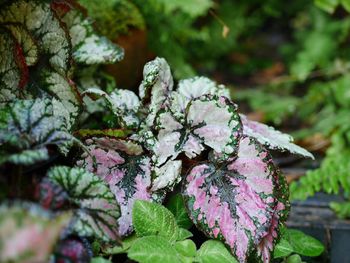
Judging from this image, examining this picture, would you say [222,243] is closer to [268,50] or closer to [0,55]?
[0,55]

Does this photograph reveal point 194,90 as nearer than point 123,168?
No

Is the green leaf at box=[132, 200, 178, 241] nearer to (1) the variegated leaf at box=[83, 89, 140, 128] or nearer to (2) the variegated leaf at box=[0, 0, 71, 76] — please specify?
(1) the variegated leaf at box=[83, 89, 140, 128]

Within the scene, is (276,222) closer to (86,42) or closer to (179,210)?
(179,210)

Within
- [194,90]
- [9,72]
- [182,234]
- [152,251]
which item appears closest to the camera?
[152,251]

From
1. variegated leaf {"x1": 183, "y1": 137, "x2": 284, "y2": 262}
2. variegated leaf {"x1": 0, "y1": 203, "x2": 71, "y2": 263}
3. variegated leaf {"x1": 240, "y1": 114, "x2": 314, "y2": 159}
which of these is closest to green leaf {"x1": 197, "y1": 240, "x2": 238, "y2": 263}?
variegated leaf {"x1": 183, "y1": 137, "x2": 284, "y2": 262}

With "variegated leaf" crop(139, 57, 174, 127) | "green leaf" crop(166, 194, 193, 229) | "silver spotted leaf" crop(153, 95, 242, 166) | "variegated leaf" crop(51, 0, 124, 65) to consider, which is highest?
"variegated leaf" crop(51, 0, 124, 65)

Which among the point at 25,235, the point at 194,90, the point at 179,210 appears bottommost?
the point at 25,235

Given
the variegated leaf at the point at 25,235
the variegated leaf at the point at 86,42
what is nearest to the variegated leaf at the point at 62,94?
the variegated leaf at the point at 86,42

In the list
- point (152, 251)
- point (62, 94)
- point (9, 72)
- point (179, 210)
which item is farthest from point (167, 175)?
point (9, 72)
